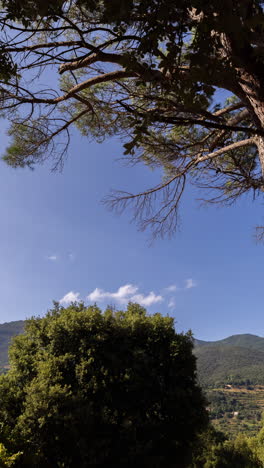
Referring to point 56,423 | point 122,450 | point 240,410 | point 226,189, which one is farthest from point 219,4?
point 240,410

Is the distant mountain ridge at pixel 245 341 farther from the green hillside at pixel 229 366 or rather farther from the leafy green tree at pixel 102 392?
the leafy green tree at pixel 102 392

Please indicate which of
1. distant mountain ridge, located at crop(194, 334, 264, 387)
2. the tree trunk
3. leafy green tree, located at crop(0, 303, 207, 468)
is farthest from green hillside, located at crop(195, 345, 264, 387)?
the tree trunk

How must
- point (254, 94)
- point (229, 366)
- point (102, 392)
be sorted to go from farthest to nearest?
point (229, 366), point (102, 392), point (254, 94)

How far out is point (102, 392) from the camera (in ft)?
21.8

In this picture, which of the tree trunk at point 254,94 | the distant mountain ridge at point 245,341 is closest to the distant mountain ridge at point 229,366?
the distant mountain ridge at point 245,341

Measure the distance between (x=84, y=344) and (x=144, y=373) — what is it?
1.67 meters

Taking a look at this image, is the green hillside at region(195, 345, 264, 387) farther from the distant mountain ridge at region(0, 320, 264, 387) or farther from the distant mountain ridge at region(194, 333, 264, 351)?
the distant mountain ridge at region(194, 333, 264, 351)

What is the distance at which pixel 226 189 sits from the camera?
16.7 feet

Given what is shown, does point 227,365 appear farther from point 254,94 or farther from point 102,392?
point 254,94

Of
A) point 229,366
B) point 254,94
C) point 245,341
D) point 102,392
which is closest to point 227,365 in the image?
point 229,366

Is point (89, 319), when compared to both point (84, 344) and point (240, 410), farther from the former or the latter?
point (240, 410)

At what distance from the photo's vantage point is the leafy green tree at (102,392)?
5.71m

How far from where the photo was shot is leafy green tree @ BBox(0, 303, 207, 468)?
18.7 feet

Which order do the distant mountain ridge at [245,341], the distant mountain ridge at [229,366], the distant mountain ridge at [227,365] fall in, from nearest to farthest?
the distant mountain ridge at [227,365]
the distant mountain ridge at [229,366]
the distant mountain ridge at [245,341]
